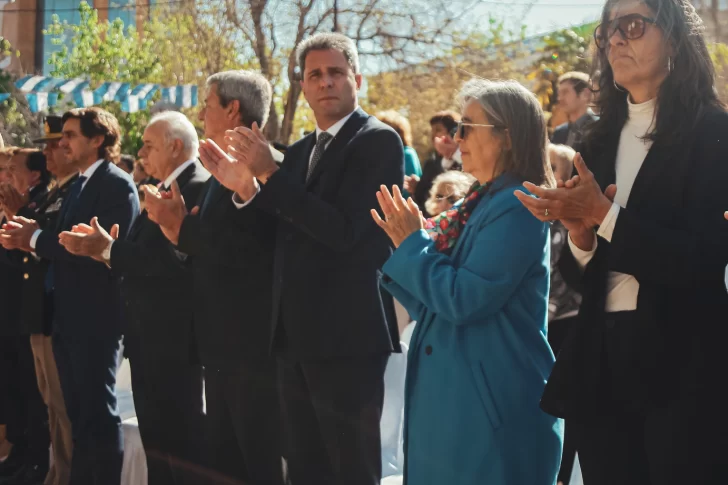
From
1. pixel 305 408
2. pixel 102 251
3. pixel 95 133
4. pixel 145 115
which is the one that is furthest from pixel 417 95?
pixel 305 408

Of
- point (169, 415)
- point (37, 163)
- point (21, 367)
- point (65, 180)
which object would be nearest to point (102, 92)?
point (37, 163)

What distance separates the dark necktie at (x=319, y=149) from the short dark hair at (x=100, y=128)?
207cm

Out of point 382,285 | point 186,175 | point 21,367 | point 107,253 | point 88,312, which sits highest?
point 186,175

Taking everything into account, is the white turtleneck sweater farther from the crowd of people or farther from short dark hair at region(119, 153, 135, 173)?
short dark hair at region(119, 153, 135, 173)

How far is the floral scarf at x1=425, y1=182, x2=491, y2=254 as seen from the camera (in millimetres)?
2936

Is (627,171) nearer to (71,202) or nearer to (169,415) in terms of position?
(169,415)

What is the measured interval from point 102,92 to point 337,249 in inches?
398

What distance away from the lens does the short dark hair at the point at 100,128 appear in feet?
17.7

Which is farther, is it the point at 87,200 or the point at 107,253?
the point at 87,200

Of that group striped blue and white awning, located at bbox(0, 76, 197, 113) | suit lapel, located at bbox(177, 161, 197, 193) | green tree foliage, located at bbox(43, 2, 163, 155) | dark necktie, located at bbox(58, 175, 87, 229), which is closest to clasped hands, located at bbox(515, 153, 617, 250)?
suit lapel, located at bbox(177, 161, 197, 193)

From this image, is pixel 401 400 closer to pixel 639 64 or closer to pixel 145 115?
pixel 639 64

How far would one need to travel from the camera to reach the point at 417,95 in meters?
13.6

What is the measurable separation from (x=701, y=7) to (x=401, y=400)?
17.5ft

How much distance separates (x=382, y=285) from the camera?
313 cm
